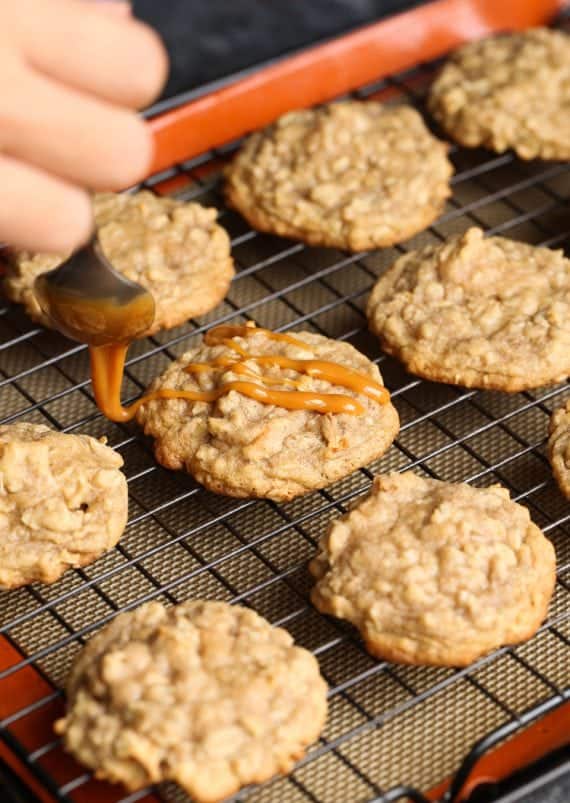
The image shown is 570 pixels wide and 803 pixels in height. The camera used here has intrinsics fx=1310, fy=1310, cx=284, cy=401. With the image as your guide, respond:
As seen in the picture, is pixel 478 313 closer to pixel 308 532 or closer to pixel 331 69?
pixel 308 532

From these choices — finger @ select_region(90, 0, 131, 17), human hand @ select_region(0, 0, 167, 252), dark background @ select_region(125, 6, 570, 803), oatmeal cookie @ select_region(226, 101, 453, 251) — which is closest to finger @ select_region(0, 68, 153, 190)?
human hand @ select_region(0, 0, 167, 252)

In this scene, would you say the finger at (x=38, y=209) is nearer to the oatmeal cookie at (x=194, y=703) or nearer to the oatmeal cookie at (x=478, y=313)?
the oatmeal cookie at (x=194, y=703)

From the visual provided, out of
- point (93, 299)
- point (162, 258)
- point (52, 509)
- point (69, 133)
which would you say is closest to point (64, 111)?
point (69, 133)

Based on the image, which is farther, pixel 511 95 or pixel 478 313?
pixel 511 95

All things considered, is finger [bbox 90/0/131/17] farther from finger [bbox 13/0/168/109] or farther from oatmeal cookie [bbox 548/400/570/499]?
oatmeal cookie [bbox 548/400/570/499]

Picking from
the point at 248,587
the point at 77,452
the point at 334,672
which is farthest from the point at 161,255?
the point at 334,672

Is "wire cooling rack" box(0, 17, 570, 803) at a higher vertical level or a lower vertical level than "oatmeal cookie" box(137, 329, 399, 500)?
lower
